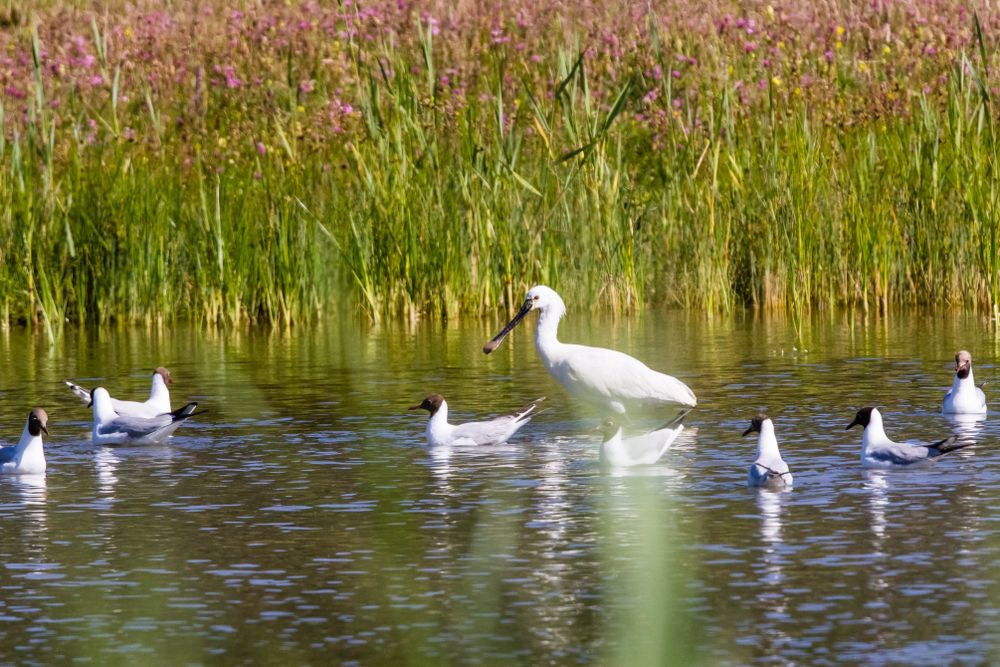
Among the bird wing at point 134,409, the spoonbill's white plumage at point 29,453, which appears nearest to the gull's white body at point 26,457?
the spoonbill's white plumage at point 29,453

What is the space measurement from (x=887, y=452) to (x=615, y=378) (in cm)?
280

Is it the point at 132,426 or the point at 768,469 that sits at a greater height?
the point at 132,426

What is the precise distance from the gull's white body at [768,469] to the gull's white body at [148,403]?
410 centimetres

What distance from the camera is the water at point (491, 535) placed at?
6.54 metres

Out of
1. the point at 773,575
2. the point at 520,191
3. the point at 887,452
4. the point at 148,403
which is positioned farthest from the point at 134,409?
the point at 520,191

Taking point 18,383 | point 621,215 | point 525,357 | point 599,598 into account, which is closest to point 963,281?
point 621,215

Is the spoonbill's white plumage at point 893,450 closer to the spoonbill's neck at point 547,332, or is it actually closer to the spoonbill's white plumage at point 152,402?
the spoonbill's neck at point 547,332

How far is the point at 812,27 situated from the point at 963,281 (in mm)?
4362

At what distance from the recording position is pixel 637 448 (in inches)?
400

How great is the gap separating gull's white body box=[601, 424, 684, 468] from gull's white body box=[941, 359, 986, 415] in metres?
2.21

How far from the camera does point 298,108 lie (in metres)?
19.5

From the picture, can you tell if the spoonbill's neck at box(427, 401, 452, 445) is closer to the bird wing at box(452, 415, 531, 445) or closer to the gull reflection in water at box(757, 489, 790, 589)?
the bird wing at box(452, 415, 531, 445)

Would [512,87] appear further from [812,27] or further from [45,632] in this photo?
[45,632]

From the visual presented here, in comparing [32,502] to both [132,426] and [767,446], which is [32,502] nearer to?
[132,426]
